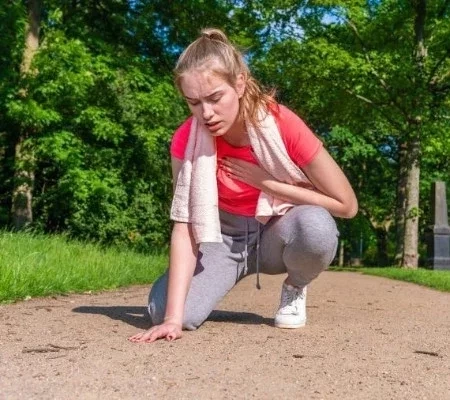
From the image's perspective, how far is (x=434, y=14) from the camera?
1662 centimetres

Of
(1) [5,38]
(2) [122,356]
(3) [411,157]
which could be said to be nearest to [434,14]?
(3) [411,157]

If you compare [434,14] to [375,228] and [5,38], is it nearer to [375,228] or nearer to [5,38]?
[5,38]

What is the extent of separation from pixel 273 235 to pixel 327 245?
1.12 ft

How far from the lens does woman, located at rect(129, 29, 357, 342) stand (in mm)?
3559

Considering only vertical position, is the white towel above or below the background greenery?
below

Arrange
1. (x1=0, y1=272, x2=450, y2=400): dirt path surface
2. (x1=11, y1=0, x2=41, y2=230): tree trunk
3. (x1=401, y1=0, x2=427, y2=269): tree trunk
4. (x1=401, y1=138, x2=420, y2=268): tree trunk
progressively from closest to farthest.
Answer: (x1=0, y1=272, x2=450, y2=400): dirt path surface
(x1=11, y1=0, x2=41, y2=230): tree trunk
(x1=401, y1=0, x2=427, y2=269): tree trunk
(x1=401, y1=138, x2=420, y2=268): tree trunk

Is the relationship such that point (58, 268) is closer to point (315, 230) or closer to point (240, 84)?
point (315, 230)

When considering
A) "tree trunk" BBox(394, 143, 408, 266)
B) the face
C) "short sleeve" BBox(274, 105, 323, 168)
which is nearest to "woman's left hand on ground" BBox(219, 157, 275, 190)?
"short sleeve" BBox(274, 105, 323, 168)

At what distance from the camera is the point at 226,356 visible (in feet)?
10.1

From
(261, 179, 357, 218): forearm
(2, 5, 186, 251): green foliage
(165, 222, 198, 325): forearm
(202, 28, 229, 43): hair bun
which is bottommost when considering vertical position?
(165, 222, 198, 325): forearm

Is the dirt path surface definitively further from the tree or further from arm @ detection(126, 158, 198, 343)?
the tree

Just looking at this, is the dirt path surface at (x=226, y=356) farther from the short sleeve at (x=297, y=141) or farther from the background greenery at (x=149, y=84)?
the background greenery at (x=149, y=84)

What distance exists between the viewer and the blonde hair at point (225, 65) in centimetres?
351

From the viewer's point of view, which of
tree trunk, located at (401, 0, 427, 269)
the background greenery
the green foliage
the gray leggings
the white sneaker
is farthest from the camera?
tree trunk, located at (401, 0, 427, 269)
